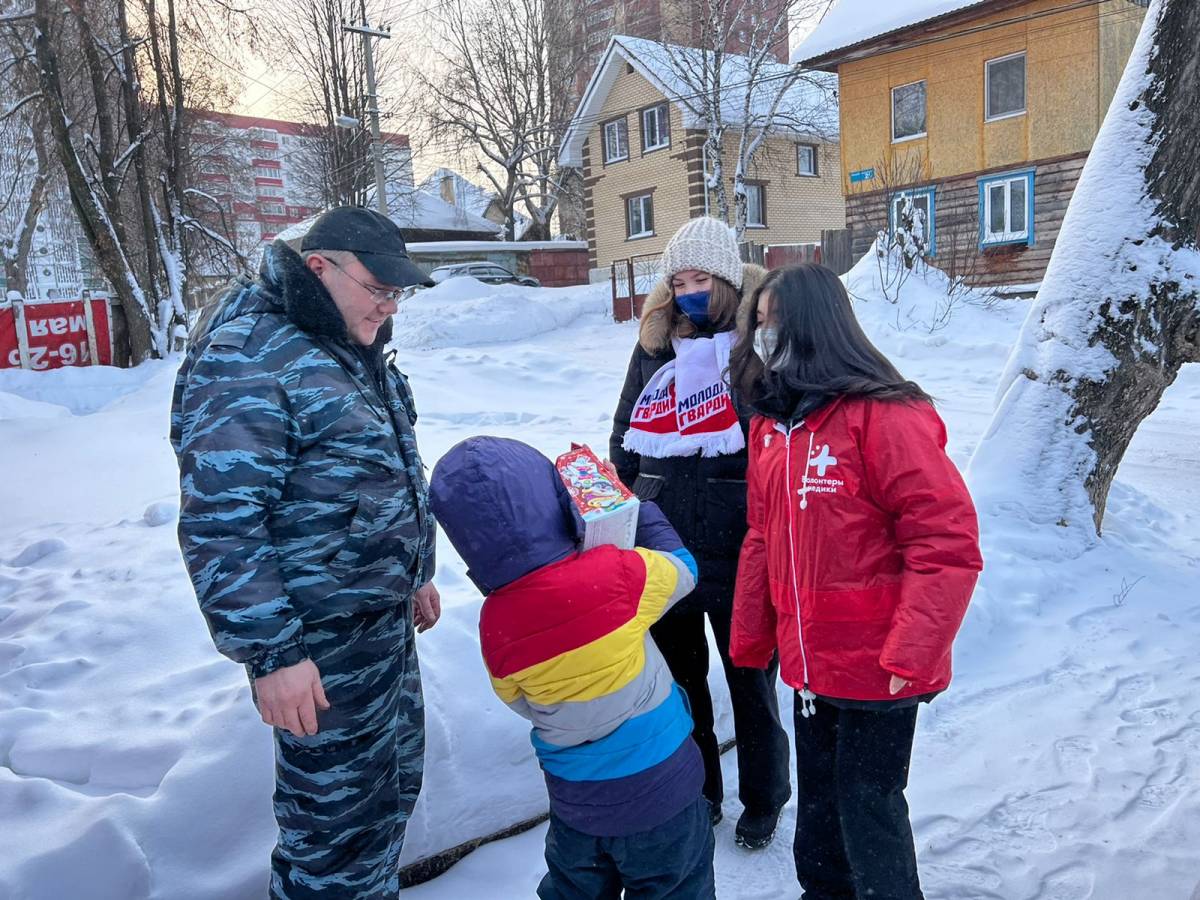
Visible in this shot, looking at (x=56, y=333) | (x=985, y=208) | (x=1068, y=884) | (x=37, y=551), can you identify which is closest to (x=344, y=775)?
(x=1068, y=884)

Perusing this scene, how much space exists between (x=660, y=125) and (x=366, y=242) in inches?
1068

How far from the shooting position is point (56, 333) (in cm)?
1365

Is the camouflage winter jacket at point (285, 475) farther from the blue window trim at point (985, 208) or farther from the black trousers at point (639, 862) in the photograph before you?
the blue window trim at point (985, 208)

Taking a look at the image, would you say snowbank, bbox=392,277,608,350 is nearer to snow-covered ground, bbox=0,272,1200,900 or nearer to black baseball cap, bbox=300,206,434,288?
snow-covered ground, bbox=0,272,1200,900

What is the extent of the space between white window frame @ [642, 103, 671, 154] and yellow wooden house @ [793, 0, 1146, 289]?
7.50 metres

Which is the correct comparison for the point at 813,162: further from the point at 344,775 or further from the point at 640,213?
the point at 344,775

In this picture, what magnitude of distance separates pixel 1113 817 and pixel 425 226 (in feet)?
118

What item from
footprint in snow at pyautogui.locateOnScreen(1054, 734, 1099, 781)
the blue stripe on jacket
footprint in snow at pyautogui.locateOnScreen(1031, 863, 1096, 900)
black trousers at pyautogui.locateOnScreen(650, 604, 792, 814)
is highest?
the blue stripe on jacket

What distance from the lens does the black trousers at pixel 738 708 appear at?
2.69 m

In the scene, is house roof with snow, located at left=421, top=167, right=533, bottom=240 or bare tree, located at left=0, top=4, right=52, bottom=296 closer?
bare tree, located at left=0, top=4, right=52, bottom=296

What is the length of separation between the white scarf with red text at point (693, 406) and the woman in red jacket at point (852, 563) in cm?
39

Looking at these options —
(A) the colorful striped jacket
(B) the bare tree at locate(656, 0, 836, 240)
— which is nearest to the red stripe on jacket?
(A) the colorful striped jacket

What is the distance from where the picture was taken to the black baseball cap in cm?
194

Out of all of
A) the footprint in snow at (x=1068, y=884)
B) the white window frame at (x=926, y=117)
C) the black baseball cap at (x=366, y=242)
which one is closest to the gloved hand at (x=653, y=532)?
the black baseball cap at (x=366, y=242)
